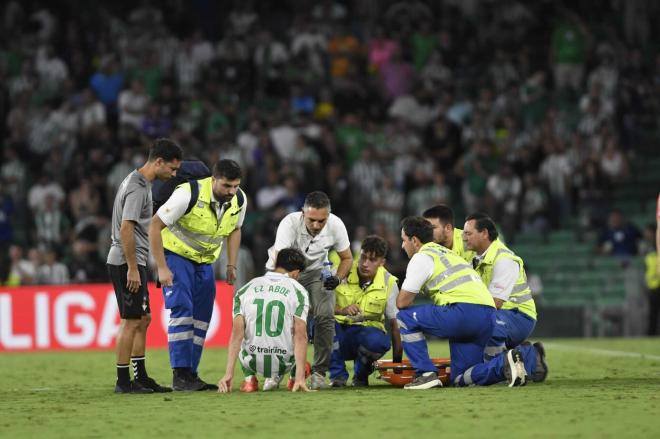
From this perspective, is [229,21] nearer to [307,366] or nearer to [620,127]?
[620,127]

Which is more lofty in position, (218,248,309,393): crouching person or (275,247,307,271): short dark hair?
(275,247,307,271): short dark hair

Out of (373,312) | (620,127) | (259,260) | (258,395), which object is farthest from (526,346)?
(620,127)

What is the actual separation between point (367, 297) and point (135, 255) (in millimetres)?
2332

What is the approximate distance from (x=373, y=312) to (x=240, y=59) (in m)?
13.9

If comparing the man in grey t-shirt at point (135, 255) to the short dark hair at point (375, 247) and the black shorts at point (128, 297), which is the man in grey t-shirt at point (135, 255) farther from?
the short dark hair at point (375, 247)

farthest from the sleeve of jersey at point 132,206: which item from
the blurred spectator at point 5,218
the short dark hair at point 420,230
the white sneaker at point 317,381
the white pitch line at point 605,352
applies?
the blurred spectator at point 5,218

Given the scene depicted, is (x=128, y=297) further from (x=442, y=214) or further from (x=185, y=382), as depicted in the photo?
(x=442, y=214)

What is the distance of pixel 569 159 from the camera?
2291cm

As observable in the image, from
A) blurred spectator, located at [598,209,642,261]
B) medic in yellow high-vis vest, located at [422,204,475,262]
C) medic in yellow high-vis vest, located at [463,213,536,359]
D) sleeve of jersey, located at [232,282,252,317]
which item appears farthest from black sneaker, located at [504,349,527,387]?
blurred spectator, located at [598,209,642,261]

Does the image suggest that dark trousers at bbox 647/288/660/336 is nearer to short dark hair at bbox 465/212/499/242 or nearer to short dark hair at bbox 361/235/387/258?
short dark hair at bbox 465/212/499/242

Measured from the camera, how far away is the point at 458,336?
10.9m

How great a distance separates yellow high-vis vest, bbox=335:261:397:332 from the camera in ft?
38.9

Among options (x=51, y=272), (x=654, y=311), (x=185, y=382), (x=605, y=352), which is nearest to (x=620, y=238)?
(x=654, y=311)

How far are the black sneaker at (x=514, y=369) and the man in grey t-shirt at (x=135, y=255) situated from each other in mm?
2976
